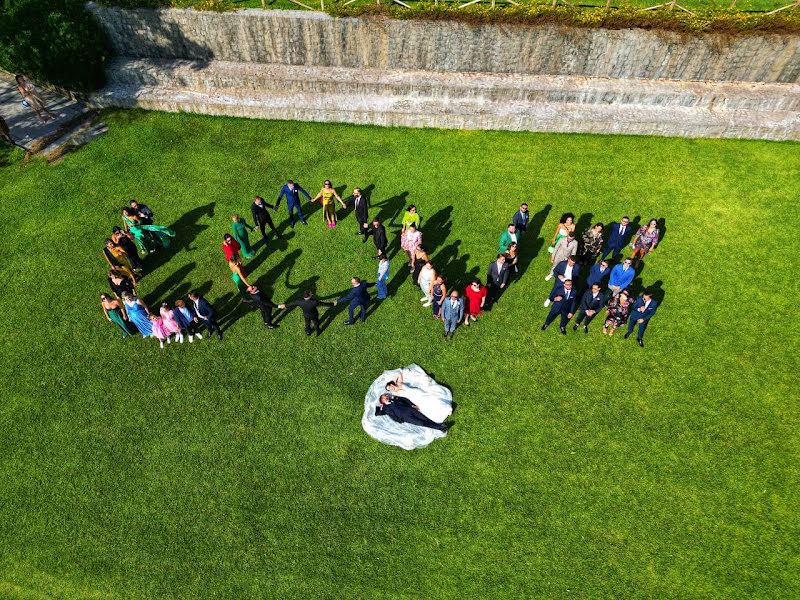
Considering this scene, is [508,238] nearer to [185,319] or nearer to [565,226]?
[565,226]

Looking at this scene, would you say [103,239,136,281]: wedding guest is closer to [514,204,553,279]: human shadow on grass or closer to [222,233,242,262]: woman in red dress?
[222,233,242,262]: woman in red dress

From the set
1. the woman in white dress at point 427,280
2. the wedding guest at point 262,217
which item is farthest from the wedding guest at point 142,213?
the woman in white dress at point 427,280

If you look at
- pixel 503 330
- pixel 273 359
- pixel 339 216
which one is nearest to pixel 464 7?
pixel 339 216

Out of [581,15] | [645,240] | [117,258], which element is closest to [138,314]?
[117,258]

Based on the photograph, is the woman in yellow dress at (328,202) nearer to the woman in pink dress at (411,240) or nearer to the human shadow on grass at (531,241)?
the woman in pink dress at (411,240)

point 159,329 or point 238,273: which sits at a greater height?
point 238,273

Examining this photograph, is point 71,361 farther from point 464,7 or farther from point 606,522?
point 464,7
